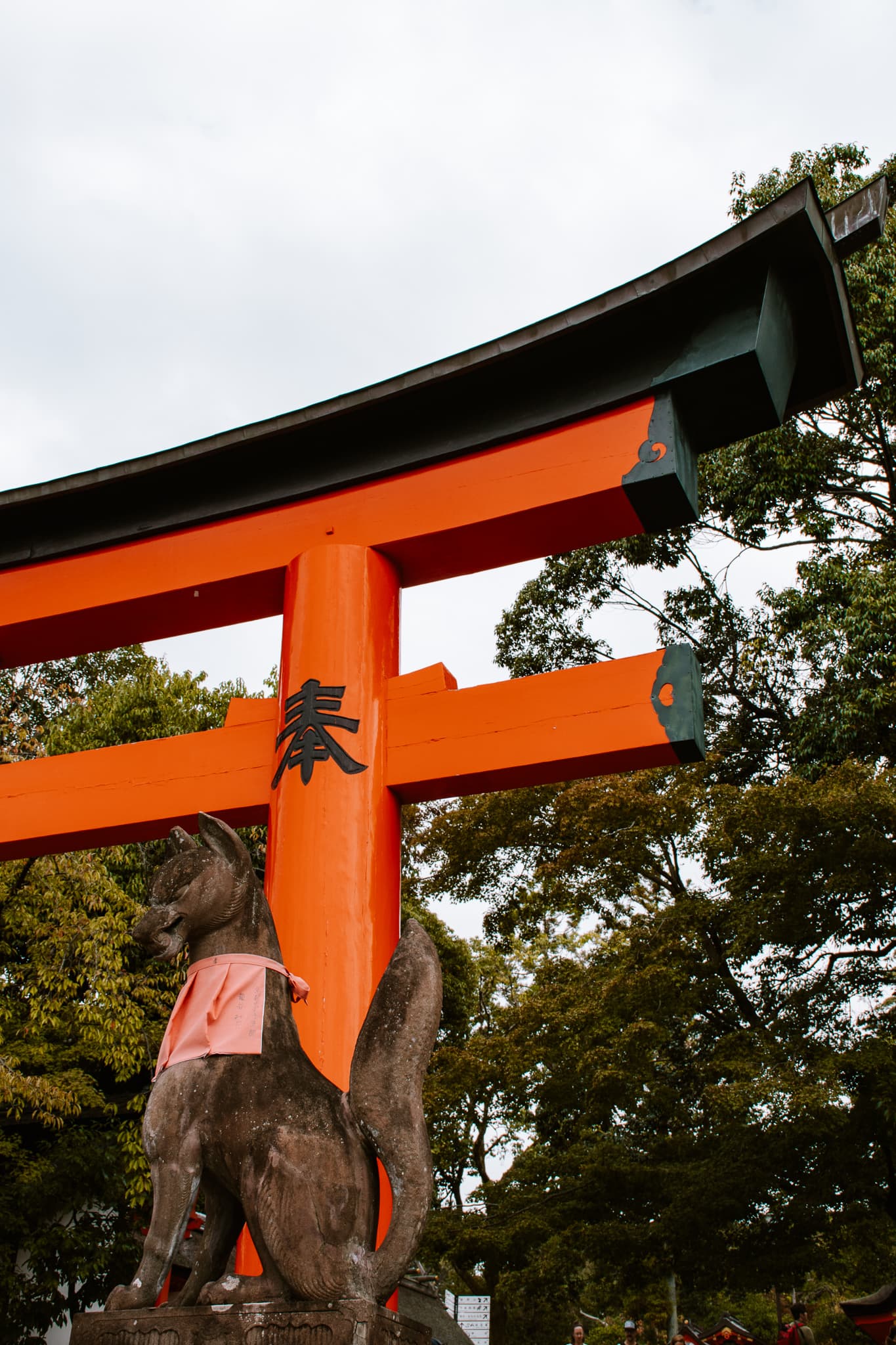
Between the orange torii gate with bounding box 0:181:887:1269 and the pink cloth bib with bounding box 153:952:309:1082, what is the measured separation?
1.02 m

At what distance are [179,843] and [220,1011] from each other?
1.56 feet

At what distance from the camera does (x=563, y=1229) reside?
938 cm

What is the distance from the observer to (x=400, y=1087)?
2.43 meters

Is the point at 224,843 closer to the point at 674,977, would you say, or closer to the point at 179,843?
the point at 179,843

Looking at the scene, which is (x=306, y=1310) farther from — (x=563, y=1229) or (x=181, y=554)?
(x=563, y=1229)

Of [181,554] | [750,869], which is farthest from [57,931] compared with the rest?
[750,869]

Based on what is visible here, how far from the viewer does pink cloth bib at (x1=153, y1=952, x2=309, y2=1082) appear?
2.46 metres

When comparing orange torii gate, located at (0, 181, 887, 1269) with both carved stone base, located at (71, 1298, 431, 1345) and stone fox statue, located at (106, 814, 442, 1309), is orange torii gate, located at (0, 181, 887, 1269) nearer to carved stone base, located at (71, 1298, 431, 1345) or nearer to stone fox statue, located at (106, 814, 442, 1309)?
stone fox statue, located at (106, 814, 442, 1309)

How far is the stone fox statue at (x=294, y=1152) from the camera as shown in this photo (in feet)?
7.39

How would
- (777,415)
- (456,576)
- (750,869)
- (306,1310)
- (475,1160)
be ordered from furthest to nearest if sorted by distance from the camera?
(475,1160), (750,869), (456,576), (777,415), (306,1310)

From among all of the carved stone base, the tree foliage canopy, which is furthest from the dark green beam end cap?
the tree foliage canopy

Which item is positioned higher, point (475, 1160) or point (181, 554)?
point (181, 554)

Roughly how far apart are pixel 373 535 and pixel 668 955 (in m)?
6.25

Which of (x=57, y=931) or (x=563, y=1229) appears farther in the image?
(x=563, y=1229)
